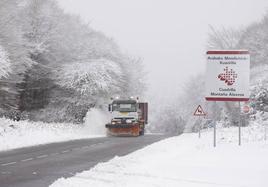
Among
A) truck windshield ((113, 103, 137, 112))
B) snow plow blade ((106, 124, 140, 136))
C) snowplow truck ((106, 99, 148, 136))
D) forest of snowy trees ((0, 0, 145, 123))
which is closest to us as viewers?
snowplow truck ((106, 99, 148, 136))

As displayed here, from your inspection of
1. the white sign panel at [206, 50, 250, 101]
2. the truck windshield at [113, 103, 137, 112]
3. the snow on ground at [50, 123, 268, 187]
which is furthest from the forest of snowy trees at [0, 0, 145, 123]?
the snow on ground at [50, 123, 268, 187]

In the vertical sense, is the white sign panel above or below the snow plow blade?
above

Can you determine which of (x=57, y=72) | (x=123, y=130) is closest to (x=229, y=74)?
(x=123, y=130)

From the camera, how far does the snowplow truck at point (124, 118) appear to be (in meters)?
39.0

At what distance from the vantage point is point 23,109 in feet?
159

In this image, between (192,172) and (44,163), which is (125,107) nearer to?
(44,163)

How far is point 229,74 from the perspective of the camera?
17250 millimetres

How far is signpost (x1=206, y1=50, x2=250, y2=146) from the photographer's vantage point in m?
17.2

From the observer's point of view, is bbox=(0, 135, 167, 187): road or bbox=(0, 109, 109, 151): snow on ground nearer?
bbox=(0, 135, 167, 187): road

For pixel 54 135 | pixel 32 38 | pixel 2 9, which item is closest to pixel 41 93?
pixel 32 38

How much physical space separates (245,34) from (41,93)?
1327 inches

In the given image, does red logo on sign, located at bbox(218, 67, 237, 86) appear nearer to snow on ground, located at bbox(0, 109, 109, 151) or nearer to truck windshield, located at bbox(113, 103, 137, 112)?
snow on ground, located at bbox(0, 109, 109, 151)

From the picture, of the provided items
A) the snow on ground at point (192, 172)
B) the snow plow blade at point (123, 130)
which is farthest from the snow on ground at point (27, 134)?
the snow on ground at point (192, 172)

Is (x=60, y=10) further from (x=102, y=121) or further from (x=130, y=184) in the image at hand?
(x=130, y=184)
